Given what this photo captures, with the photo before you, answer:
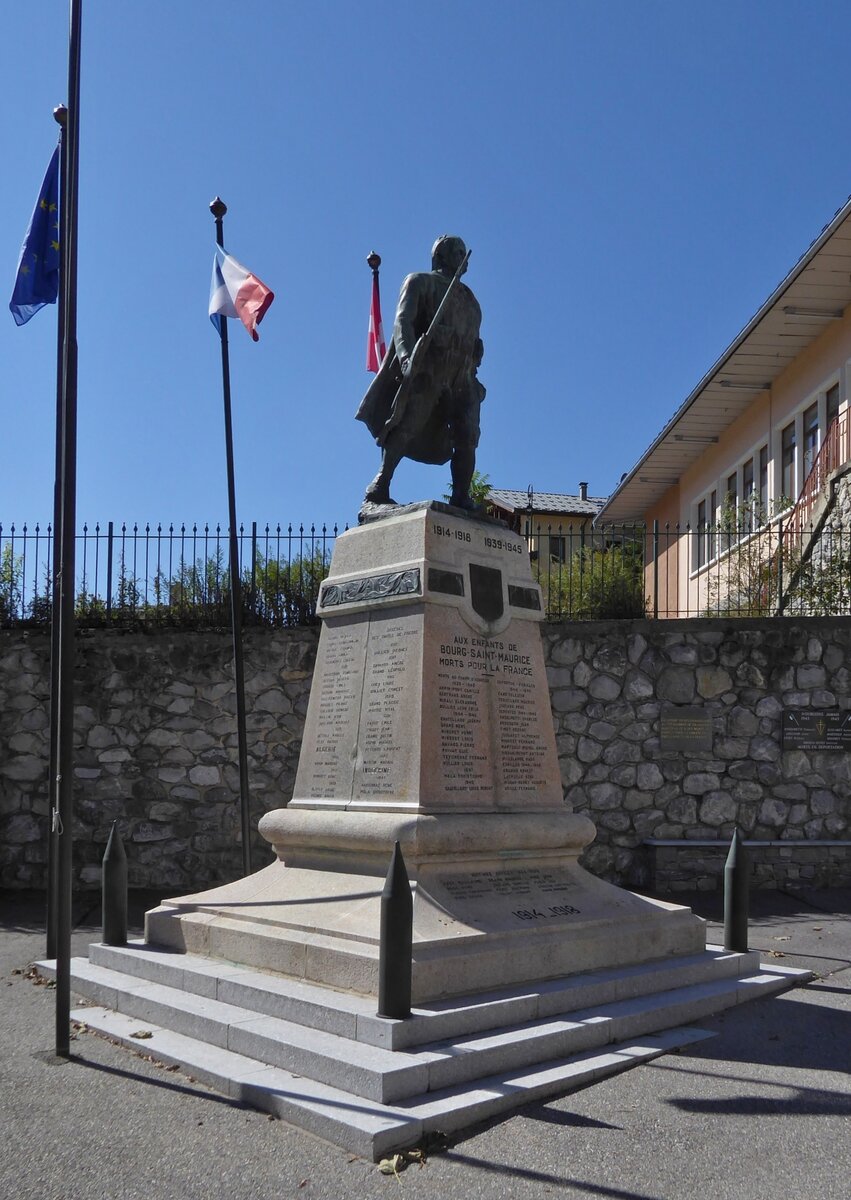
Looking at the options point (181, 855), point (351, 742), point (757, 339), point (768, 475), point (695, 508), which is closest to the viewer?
point (351, 742)

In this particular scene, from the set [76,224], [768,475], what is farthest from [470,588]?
[768,475]

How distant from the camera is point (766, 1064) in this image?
16.8ft

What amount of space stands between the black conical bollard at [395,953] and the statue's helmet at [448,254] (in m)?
4.54

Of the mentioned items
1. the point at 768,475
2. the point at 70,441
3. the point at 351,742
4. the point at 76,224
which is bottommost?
the point at 351,742

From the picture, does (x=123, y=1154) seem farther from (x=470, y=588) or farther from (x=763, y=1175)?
(x=470, y=588)

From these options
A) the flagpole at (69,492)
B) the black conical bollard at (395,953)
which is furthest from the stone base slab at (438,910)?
the flagpole at (69,492)

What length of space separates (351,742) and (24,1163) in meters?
3.11

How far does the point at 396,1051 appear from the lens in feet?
15.2

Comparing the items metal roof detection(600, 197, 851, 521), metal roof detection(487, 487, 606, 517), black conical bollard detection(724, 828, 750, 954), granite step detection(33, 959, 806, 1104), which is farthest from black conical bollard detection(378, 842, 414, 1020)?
metal roof detection(487, 487, 606, 517)

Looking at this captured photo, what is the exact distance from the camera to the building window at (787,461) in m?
18.8

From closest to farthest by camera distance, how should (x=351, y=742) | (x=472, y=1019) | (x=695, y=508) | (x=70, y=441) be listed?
(x=472, y=1019) → (x=70, y=441) → (x=351, y=742) → (x=695, y=508)

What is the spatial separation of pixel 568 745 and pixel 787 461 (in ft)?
32.5

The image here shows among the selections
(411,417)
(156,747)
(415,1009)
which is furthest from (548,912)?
(156,747)

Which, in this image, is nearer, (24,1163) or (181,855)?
(24,1163)
